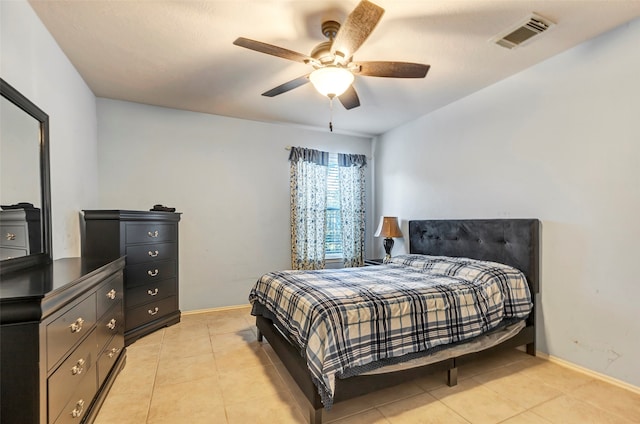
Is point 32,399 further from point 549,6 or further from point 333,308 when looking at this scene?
point 549,6

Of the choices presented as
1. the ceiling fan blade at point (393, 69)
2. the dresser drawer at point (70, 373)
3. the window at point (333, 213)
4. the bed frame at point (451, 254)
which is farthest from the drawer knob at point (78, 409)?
the window at point (333, 213)

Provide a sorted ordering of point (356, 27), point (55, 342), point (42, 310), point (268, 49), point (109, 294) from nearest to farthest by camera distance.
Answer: point (42, 310) < point (55, 342) < point (356, 27) < point (268, 49) < point (109, 294)

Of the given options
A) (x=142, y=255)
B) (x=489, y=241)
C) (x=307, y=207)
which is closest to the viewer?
(x=489, y=241)

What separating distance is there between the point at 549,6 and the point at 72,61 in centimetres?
379

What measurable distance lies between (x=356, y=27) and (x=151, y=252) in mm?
2978

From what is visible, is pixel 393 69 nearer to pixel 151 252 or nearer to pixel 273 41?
pixel 273 41

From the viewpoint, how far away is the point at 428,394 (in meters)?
2.12

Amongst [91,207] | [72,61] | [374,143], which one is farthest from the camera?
[374,143]

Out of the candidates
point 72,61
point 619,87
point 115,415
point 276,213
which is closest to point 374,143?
point 276,213

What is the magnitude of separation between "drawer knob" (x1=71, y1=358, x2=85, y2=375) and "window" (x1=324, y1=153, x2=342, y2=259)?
3.45m

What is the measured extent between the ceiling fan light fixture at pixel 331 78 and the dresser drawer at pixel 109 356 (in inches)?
91.9

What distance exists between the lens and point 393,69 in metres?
2.16

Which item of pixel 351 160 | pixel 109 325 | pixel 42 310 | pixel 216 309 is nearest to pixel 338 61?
pixel 42 310

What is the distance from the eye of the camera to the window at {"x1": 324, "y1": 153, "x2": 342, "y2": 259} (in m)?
4.81
